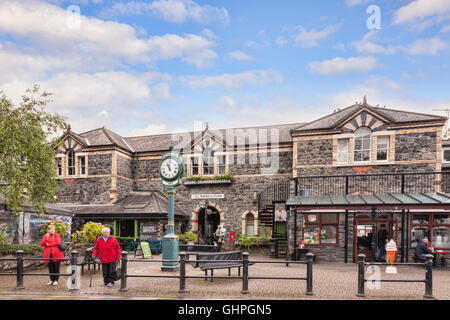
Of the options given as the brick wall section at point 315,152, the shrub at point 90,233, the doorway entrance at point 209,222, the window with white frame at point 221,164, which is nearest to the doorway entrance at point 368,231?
the brick wall section at point 315,152

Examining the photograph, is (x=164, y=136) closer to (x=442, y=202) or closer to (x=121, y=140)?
(x=121, y=140)

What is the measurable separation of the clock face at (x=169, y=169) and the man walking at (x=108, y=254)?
3.41 metres

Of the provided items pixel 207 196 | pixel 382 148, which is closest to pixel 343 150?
pixel 382 148

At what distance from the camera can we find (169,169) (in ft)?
40.5

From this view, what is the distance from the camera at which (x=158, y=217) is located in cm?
2142

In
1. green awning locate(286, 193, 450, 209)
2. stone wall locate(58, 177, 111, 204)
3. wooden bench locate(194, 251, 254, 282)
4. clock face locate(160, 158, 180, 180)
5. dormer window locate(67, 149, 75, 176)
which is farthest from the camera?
dormer window locate(67, 149, 75, 176)

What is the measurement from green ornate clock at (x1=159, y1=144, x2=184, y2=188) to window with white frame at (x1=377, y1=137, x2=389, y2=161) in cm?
1239

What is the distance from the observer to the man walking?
920 cm

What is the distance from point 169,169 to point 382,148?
1285 cm

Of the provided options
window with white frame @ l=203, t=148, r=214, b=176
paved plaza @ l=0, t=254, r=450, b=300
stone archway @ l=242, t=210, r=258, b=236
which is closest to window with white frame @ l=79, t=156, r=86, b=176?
window with white frame @ l=203, t=148, r=214, b=176

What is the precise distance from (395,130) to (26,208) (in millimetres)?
17955

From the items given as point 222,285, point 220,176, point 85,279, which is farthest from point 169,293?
point 220,176

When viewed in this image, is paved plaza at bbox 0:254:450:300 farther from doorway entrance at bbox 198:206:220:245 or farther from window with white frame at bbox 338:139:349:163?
doorway entrance at bbox 198:206:220:245

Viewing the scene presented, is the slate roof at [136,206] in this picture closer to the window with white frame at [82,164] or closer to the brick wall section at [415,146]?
the window with white frame at [82,164]
